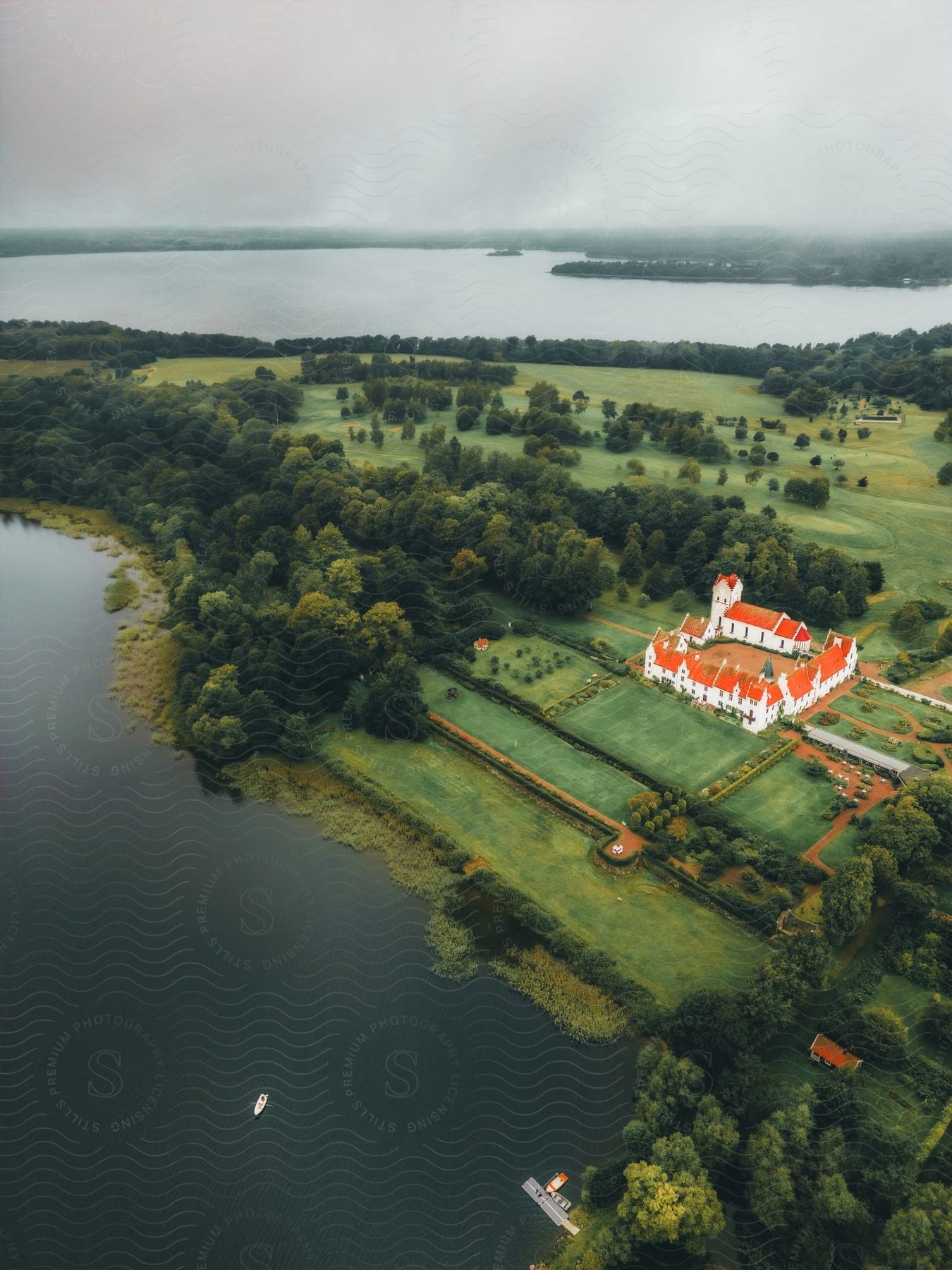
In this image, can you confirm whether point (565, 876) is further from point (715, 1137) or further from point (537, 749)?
point (715, 1137)

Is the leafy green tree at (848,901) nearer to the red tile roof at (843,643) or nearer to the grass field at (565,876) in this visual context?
the grass field at (565,876)

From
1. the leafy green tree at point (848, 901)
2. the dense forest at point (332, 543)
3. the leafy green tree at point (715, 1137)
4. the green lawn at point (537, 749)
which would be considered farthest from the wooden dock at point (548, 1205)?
the dense forest at point (332, 543)

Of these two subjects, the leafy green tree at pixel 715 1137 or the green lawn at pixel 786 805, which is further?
the green lawn at pixel 786 805

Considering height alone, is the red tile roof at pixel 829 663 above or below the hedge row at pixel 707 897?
above

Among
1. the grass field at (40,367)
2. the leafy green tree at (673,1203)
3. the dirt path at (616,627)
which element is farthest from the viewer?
the grass field at (40,367)

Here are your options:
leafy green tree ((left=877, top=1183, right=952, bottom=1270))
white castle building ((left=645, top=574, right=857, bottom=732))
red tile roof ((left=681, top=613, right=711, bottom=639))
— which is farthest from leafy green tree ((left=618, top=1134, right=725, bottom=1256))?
red tile roof ((left=681, top=613, right=711, bottom=639))

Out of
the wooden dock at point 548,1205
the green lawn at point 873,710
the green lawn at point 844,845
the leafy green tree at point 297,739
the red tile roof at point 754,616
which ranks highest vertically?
the red tile roof at point 754,616

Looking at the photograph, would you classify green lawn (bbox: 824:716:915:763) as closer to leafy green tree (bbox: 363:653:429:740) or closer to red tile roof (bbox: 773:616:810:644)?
red tile roof (bbox: 773:616:810:644)
